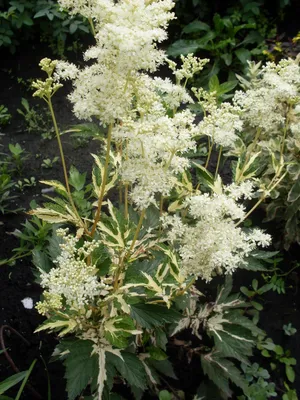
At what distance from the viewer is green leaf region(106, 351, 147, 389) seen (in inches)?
67.6

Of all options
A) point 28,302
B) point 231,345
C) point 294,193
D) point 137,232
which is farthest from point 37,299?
point 294,193

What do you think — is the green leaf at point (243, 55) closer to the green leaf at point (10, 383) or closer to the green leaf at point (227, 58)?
the green leaf at point (227, 58)

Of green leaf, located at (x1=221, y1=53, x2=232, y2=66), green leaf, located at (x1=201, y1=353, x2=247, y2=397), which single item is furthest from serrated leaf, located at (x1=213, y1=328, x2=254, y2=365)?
green leaf, located at (x1=221, y1=53, x2=232, y2=66)

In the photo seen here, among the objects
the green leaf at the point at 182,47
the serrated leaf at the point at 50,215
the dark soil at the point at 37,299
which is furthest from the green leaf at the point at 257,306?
Result: the green leaf at the point at 182,47

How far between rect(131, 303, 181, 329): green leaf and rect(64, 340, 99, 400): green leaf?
0.67 feet

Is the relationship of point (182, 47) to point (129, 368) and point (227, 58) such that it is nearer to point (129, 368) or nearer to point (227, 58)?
point (227, 58)

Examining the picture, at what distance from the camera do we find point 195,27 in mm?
4445

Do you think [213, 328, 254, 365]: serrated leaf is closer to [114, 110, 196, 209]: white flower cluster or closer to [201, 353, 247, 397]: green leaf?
[201, 353, 247, 397]: green leaf

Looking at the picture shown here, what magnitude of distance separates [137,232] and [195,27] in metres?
3.41

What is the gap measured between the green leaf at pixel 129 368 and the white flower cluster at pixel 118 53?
916 millimetres

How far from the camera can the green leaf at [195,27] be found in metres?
4.45

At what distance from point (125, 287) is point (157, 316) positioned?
8.4 inches

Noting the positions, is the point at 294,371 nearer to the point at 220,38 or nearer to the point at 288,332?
the point at 288,332

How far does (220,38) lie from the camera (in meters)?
4.50
